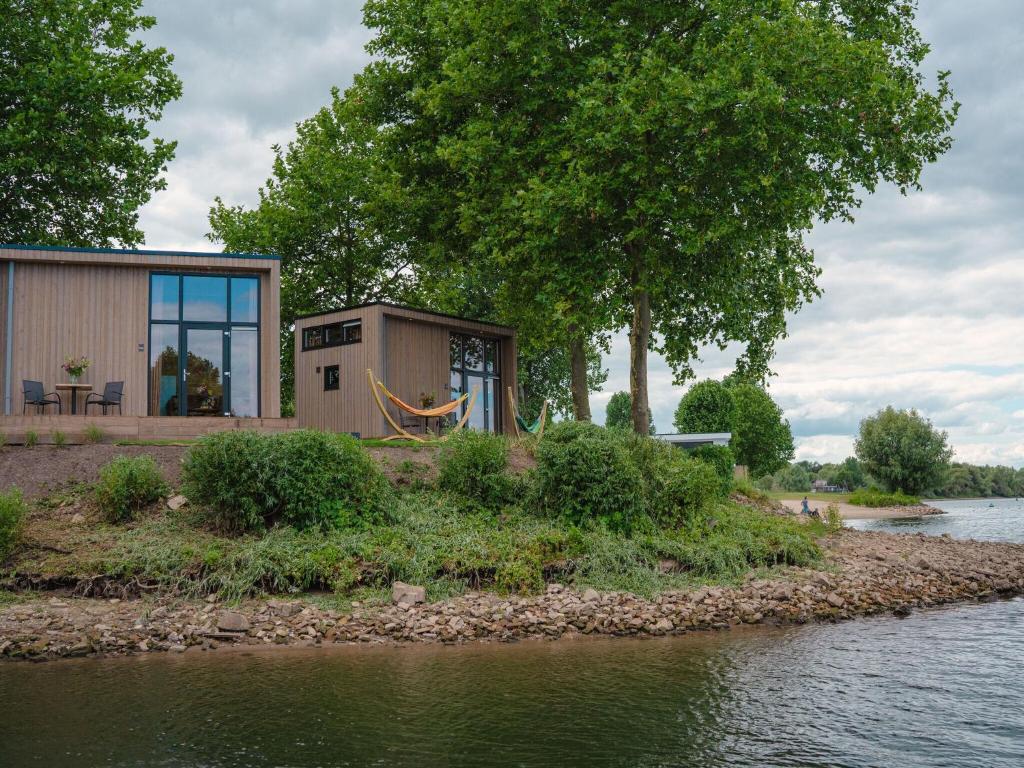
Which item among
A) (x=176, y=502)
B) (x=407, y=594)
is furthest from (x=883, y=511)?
(x=176, y=502)

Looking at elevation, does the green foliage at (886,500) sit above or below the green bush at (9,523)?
below

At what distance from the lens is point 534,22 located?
63.9ft

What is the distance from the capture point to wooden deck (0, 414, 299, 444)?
15.3 metres

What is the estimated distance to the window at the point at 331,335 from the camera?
68.4ft

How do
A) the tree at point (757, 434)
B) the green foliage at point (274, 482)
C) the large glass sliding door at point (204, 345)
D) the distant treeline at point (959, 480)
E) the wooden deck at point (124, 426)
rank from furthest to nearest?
the distant treeline at point (959, 480) < the tree at point (757, 434) < the large glass sliding door at point (204, 345) < the wooden deck at point (124, 426) < the green foliage at point (274, 482)

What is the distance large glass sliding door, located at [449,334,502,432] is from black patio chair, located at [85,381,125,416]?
782 cm

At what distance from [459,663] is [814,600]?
5.39 metres

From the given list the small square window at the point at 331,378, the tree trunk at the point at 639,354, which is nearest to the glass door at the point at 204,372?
the small square window at the point at 331,378

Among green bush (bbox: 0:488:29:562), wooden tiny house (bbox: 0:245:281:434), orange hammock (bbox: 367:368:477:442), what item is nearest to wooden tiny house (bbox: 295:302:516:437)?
orange hammock (bbox: 367:368:477:442)

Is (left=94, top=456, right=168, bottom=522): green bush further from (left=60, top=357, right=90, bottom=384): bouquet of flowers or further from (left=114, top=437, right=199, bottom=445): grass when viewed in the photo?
(left=60, top=357, right=90, bottom=384): bouquet of flowers

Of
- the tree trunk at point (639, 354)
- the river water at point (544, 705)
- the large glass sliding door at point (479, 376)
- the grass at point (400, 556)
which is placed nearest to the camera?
the river water at point (544, 705)

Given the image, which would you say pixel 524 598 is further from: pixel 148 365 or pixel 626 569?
pixel 148 365

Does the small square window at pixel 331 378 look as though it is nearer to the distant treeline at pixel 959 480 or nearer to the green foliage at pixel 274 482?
the green foliage at pixel 274 482

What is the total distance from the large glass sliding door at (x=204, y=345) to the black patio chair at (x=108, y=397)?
2.41 ft
